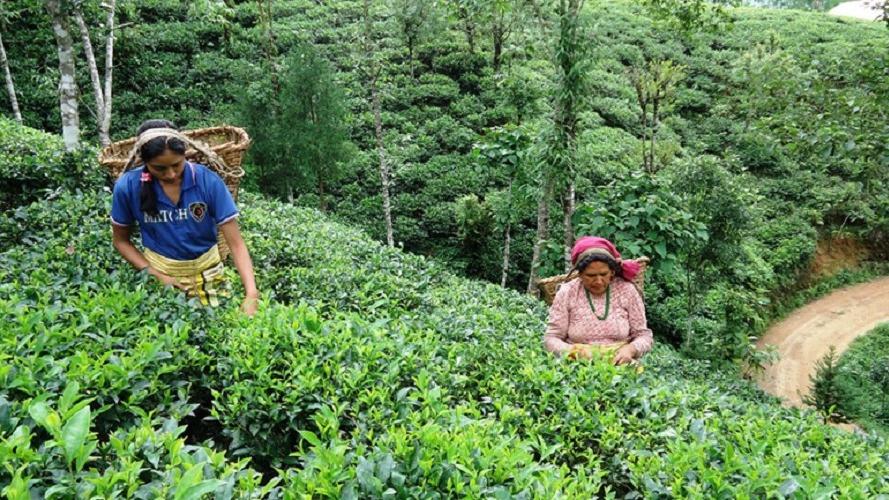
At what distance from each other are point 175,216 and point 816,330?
16960mm

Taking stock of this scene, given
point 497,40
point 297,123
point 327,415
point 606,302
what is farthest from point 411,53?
point 327,415

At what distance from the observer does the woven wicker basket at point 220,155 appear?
15.0ft

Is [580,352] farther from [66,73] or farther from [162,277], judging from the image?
[66,73]

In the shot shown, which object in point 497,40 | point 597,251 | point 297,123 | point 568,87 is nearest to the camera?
point 597,251

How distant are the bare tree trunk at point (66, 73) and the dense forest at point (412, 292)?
0.03 m

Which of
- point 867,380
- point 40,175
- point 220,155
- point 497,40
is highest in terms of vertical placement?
point 497,40

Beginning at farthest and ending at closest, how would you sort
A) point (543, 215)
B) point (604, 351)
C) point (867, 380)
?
point (867, 380)
point (543, 215)
point (604, 351)

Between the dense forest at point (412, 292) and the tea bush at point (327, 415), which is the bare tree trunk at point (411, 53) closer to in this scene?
the dense forest at point (412, 292)

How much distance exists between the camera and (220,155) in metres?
4.91

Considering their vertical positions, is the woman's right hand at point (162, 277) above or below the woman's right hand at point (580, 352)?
above

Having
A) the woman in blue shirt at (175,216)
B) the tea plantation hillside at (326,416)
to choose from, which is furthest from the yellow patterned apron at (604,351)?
the woman in blue shirt at (175,216)

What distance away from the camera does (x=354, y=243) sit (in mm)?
7070

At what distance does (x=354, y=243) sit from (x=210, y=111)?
41.8 ft

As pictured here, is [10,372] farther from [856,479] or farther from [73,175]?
[73,175]
